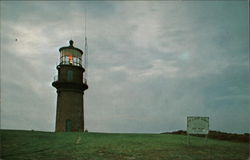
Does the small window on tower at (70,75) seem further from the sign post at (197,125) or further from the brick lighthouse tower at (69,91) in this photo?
the sign post at (197,125)

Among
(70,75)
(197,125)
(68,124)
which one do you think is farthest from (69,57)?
(197,125)

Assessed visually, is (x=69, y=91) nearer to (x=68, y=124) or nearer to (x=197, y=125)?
(x=68, y=124)

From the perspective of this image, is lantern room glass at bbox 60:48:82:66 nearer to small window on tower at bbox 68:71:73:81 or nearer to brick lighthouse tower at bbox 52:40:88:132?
brick lighthouse tower at bbox 52:40:88:132

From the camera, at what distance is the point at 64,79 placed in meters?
27.9

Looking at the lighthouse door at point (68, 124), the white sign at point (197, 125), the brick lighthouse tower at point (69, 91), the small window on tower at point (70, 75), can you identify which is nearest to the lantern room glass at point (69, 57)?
the brick lighthouse tower at point (69, 91)

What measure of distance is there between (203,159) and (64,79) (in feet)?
66.7

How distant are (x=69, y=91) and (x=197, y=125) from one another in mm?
16809

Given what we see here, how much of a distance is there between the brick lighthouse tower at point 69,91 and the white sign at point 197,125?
51.4 feet

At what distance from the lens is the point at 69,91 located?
92.2ft

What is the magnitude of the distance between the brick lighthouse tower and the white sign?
1567 cm

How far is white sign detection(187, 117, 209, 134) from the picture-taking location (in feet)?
50.5

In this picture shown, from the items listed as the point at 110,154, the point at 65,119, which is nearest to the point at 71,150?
the point at 110,154

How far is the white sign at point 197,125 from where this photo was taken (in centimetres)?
1539

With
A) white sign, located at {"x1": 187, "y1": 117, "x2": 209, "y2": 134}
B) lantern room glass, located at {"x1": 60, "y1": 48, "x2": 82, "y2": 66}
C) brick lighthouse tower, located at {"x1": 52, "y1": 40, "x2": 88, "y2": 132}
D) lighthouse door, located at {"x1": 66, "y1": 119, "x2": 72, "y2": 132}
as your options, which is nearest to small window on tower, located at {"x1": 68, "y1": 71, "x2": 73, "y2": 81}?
brick lighthouse tower, located at {"x1": 52, "y1": 40, "x2": 88, "y2": 132}
